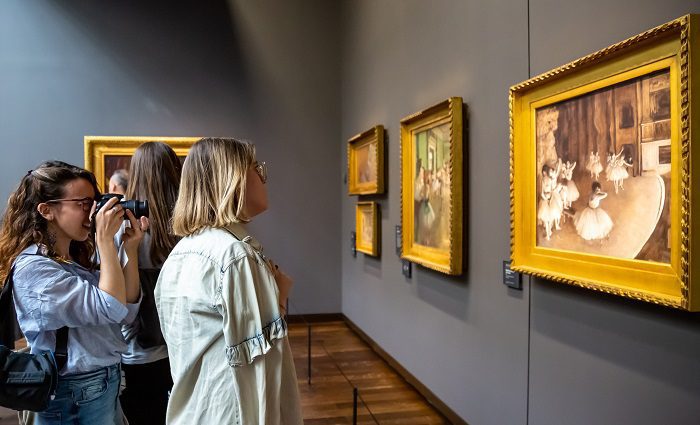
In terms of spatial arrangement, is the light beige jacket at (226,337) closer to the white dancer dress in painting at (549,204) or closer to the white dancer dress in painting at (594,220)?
the white dancer dress in painting at (594,220)

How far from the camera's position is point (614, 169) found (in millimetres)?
2506

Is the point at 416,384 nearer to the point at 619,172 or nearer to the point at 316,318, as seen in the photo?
the point at 619,172

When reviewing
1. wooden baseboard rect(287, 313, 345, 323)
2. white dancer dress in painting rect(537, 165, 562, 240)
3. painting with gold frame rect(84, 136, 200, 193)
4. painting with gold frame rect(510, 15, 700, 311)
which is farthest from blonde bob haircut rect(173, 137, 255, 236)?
wooden baseboard rect(287, 313, 345, 323)

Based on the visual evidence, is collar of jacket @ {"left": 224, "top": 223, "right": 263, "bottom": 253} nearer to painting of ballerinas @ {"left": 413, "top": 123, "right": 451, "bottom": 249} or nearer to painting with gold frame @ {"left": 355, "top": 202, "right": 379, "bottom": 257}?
painting of ballerinas @ {"left": 413, "top": 123, "right": 451, "bottom": 249}

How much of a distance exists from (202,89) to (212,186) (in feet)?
23.0

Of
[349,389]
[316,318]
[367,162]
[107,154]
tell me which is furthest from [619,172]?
[107,154]

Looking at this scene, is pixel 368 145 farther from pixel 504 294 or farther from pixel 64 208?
pixel 64 208

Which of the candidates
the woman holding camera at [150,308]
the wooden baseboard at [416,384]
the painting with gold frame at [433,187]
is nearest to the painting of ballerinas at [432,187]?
the painting with gold frame at [433,187]

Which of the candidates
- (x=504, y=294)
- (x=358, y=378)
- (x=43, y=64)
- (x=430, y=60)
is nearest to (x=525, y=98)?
(x=504, y=294)

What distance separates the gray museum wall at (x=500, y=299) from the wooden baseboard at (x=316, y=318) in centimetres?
221

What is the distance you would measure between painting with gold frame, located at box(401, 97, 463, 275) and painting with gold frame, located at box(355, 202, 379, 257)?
1.13 m

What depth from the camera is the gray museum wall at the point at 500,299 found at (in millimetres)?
2422

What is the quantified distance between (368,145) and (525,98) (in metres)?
3.72

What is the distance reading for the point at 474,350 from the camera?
4109 millimetres
